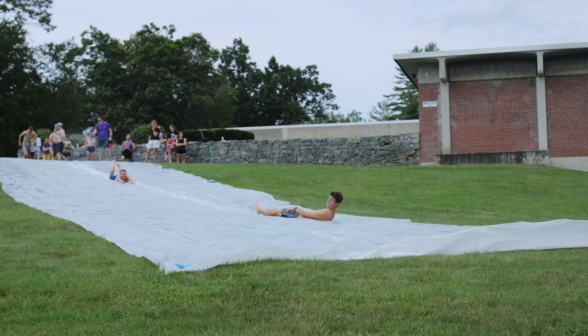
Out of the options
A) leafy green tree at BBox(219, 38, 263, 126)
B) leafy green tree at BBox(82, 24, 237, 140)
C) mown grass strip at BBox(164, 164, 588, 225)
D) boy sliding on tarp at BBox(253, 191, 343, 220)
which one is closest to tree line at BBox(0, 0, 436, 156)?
leafy green tree at BBox(82, 24, 237, 140)

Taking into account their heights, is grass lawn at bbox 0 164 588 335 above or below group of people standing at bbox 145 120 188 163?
below

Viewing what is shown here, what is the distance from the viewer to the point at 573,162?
839 inches

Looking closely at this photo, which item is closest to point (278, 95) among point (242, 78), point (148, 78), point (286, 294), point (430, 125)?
point (242, 78)

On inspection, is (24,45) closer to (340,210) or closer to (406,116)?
(340,210)

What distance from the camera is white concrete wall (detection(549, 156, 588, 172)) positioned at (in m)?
21.3

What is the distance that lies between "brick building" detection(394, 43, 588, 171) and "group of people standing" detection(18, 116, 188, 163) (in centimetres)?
1042

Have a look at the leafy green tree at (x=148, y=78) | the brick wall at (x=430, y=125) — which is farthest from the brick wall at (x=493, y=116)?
the leafy green tree at (x=148, y=78)

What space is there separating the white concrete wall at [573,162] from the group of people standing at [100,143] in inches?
638

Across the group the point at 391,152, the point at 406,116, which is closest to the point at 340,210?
the point at 391,152

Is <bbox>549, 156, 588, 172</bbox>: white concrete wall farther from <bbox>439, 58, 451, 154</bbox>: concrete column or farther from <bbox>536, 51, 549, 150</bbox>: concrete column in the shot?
<bbox>439, 58, 451, 154</bbox>: concrete column

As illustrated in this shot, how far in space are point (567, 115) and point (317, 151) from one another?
11.0m

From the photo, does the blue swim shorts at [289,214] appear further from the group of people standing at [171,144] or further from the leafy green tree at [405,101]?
the leafy green tree at [405,101]

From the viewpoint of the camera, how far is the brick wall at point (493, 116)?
21531 mm

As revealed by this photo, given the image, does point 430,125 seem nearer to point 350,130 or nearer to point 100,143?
point 350,130
